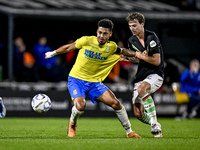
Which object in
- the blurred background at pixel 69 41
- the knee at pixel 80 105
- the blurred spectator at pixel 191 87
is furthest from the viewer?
A: the blurred spectator at pixel 191 87

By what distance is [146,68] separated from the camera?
873 cm

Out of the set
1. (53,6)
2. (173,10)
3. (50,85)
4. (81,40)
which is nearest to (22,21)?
(53,6)

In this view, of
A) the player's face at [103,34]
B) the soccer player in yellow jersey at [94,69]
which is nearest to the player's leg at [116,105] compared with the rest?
the soccer player in yellow jersey at [94,69]

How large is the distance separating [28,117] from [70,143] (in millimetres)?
8184

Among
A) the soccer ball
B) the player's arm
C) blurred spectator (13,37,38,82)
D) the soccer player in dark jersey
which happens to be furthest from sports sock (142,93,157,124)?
blurred spectator (13,37,38,82)

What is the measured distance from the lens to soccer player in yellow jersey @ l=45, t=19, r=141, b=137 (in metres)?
8.30

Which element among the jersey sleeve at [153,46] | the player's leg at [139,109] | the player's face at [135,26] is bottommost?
the player's leg at [139,109]

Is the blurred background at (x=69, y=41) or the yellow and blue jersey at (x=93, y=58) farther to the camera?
the blurred background at (x=69, y=41)

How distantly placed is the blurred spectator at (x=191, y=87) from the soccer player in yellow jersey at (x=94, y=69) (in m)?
7.45

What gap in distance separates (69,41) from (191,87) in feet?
15.1

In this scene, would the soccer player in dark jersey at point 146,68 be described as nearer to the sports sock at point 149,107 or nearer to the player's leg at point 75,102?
the sports sock at point 149,107

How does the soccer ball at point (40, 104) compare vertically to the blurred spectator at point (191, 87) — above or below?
above

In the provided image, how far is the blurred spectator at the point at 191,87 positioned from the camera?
15.7 metres

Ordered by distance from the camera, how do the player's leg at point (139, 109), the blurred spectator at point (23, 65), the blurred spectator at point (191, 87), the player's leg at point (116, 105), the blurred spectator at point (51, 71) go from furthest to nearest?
the blurred spectator at point (51, 71) < the blurred spectator at point (191, 87) < the blurred spectator at point (23, 65) < the player's leg at point (139, 109) < the player's leg at point (116, 105)
